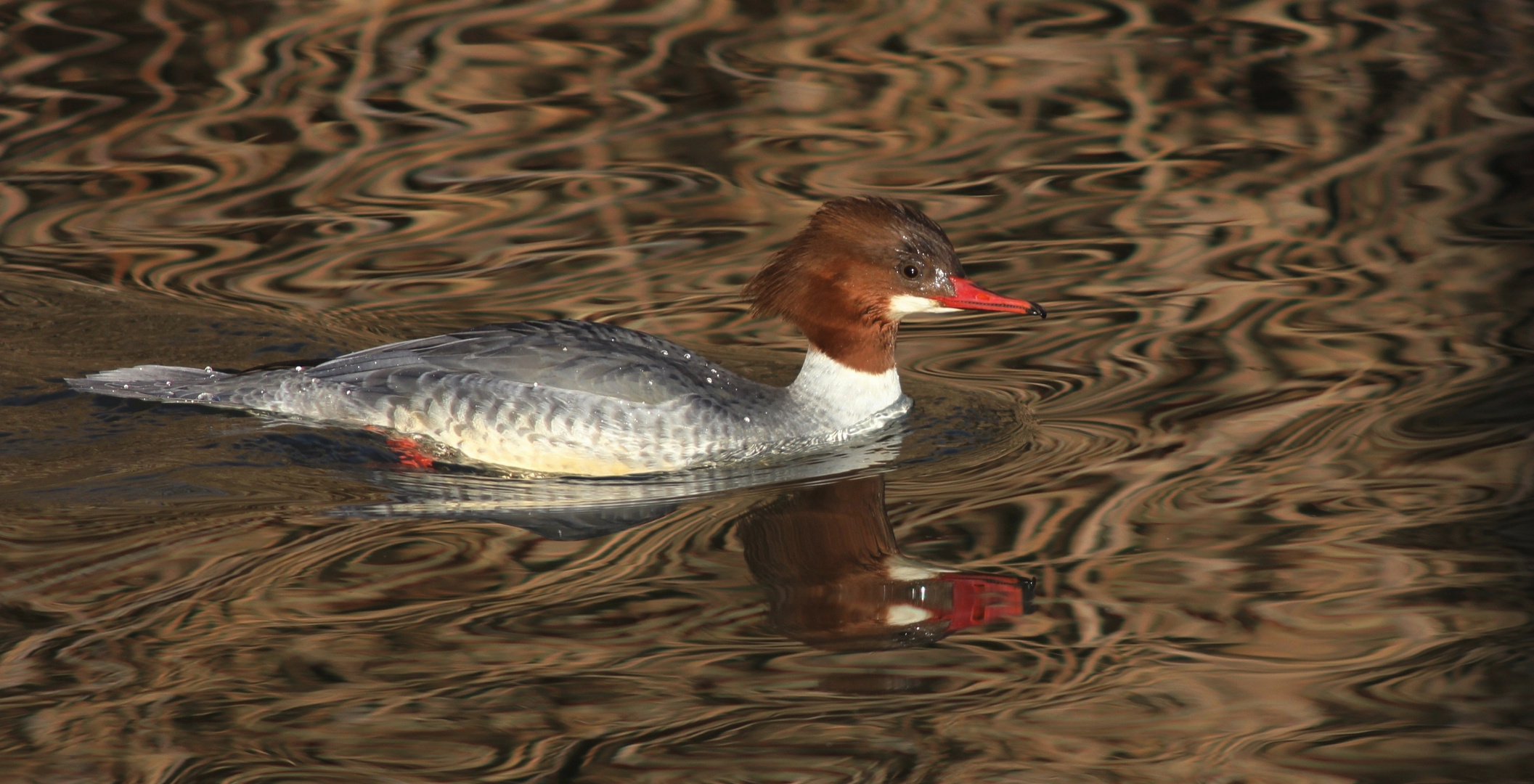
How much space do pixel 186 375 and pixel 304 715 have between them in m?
2.91

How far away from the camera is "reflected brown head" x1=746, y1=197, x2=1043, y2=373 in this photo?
6.58 meters

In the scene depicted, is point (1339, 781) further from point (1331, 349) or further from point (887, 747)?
point (1331, 349)

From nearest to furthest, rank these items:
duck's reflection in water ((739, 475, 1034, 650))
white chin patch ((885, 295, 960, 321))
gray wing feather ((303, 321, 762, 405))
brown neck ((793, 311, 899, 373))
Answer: duck's reflection in water ((739, 475, 1034, 650)) < gray wing feather ((303, 321, 762, 405)) < white chin patch ((885, 295, 960, 321)) < brown neck ((793, 311, 899, 373))

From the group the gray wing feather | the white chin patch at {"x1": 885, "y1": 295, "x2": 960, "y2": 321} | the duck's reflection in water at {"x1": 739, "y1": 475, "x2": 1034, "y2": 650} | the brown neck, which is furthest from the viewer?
the brown neck

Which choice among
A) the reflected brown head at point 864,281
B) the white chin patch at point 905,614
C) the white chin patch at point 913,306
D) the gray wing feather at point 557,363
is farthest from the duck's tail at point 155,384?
the white chin patch at point 905,614

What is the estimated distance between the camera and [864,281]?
6.69m

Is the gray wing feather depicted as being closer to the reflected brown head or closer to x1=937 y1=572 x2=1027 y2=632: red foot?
the reflected brown head

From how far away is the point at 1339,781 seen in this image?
4141mm

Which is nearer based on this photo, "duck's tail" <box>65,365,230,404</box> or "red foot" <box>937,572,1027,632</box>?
"red foot" <box>937,572,1027,632</box>

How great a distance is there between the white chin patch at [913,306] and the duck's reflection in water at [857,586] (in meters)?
1.02

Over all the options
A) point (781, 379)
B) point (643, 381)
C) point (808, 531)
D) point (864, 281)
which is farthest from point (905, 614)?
point (781, 379)

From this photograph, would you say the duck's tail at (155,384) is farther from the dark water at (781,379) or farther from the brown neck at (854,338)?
the brown neck at (854,338)

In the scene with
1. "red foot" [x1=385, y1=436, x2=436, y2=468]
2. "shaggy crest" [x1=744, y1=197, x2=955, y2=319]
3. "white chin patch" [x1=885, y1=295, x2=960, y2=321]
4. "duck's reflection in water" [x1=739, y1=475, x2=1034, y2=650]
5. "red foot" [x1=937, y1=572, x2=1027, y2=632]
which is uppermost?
"shaggy crest" [x1=744, y1=197, x2=955, y2=319]

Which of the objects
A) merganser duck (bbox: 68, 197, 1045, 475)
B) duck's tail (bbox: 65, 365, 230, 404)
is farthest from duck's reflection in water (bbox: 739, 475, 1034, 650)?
duck's tail (bbox: 65, 365, 230, 404)
